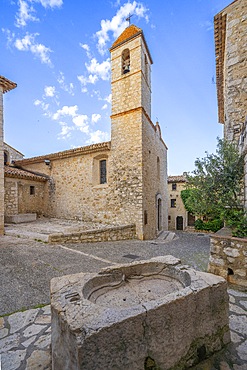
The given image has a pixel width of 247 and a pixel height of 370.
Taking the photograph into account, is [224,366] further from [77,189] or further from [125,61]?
[125,61]

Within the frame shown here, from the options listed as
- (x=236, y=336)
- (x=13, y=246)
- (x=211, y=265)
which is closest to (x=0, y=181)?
(x=13, y=246)

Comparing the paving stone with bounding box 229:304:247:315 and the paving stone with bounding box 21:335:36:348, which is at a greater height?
the paving stone with bounding box 229:304:247:315

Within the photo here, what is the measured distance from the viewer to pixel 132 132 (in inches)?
357

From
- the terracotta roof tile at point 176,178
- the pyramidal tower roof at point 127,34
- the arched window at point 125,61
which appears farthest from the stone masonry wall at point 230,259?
the terracotta roof tile at point 176,178

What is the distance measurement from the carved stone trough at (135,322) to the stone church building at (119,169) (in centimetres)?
653

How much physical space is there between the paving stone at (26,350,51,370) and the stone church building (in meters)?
6.85

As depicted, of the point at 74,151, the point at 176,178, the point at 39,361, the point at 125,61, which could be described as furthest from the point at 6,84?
the point at 176,178

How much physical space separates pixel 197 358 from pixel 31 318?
7.18 feet

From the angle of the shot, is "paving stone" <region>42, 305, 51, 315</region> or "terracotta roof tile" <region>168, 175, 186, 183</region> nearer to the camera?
"paving stone" <region>42, 305, 51, 315</region>

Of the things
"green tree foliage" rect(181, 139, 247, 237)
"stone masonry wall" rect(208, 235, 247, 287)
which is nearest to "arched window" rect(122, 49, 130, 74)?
"green tree foliage" rect(181, 139, 247, 237)

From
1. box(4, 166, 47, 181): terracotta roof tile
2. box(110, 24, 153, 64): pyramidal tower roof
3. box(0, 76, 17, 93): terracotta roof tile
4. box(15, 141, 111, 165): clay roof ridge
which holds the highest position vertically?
box(110, 24, 153, 64): pyramidal tower roof

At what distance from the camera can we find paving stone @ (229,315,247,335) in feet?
7.66

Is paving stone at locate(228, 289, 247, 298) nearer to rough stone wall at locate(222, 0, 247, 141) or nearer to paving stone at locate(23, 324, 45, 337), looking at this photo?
paving stone at locate(23, 324, 45, 337)

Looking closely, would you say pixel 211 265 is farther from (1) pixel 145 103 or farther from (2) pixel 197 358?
(1) pixel 145 103
